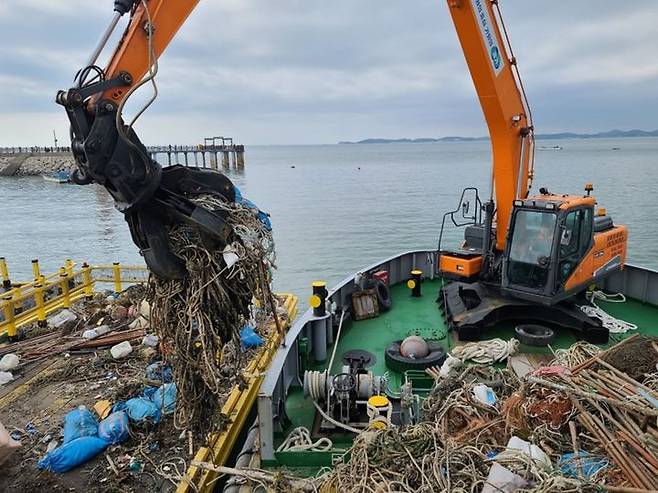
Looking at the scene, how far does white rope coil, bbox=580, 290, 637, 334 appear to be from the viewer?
7.24 meters

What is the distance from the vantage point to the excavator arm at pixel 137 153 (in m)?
3.17

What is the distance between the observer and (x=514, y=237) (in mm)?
6934

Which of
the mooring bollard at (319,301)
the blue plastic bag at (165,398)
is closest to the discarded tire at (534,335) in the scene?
the mooring bollard at (319,301)

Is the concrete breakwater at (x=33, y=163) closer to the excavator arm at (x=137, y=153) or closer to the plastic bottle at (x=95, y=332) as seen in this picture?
the plastic bottle at (x=95, y=332)

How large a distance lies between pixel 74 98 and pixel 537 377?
15.2 ft

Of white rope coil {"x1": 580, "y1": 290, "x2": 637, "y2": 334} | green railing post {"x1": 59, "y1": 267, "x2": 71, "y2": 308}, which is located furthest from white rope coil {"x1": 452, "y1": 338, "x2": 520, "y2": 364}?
green railing post {"x1": 59, "y1": 267, "x2": 71, "y2": 308}

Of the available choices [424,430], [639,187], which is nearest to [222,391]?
[424,430]

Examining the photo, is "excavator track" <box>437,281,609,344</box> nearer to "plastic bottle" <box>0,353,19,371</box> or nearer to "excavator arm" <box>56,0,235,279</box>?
"excavator arm" <box>56,0,235,279</box>

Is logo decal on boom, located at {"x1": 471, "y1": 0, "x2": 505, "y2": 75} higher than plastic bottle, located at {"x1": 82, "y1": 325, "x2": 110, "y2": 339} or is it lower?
higher

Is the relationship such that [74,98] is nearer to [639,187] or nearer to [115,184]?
[115,184]

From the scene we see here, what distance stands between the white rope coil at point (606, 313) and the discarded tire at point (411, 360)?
254 centimetres

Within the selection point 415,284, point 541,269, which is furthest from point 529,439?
point 415,284

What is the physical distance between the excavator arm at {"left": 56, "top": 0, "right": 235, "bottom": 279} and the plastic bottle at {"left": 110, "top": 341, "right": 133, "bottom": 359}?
502 cm

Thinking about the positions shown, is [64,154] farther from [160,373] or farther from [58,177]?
[160,373]
